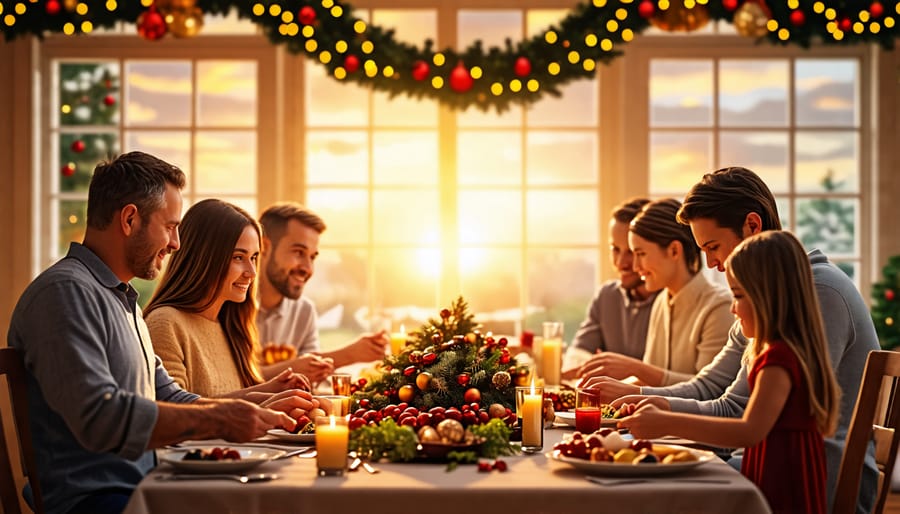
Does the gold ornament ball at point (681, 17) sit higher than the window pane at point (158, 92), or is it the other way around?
the gold ornament ball at point (681, 17)

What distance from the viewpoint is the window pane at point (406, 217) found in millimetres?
5630

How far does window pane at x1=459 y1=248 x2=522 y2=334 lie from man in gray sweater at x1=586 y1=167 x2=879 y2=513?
8.96 feet

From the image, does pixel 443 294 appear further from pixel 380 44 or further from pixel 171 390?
pixel 171 390

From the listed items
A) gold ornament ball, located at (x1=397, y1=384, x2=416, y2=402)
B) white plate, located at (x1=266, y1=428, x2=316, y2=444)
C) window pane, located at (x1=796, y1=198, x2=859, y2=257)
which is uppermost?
window pane, located at (x1=796, y1=198, x2=859, y2=257)

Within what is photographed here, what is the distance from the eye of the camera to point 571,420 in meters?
2.70

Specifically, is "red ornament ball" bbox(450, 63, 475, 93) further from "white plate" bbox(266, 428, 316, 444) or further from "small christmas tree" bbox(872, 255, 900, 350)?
"white plate" bbox(266, 428, 316, 444)

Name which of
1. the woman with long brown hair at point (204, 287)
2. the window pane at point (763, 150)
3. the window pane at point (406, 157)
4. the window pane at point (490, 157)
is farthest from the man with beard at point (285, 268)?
the window pane at point (763, 150)

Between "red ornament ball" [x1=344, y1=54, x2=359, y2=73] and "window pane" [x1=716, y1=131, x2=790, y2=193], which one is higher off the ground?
"red ornament ball" [x1=344, y1=54, x2=359, y2=73]

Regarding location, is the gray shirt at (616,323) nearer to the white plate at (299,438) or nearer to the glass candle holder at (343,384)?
the glass candle holder at (343,384)

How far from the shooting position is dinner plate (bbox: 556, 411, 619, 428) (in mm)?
2619

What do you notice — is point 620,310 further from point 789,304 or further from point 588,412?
point 789,304

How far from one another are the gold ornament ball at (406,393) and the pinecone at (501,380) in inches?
8.0

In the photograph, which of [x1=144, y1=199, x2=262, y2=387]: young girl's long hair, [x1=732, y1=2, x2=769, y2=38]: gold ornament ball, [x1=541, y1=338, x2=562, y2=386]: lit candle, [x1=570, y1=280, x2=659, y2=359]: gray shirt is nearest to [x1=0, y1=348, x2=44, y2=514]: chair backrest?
[x1=144, y1=199, x2=262, y2=387]: young girl's long hair

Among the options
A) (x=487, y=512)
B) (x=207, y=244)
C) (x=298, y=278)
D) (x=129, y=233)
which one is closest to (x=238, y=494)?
(x=487, y=512)
